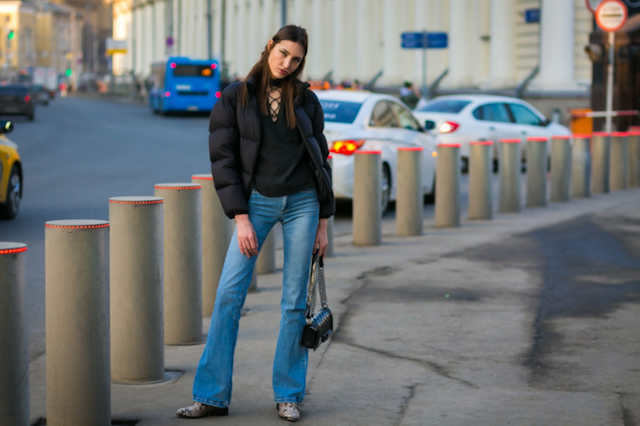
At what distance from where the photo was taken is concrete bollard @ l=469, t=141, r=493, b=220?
12.3m

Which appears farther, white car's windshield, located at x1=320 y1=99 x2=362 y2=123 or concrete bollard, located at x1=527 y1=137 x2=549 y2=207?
concrete bollard, located at x1=527 y1=137 x2=549 y2=207

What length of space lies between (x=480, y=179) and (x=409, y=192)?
177 cm

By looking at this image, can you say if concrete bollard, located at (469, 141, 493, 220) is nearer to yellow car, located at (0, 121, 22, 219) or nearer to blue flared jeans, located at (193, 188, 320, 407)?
yellow car, located at (0, 121, 22, 219)

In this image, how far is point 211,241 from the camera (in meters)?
6.95

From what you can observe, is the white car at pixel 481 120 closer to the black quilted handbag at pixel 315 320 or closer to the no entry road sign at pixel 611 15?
the no entry road sign at pixel 611 15

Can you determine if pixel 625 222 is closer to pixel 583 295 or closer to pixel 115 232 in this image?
pixel 583 295

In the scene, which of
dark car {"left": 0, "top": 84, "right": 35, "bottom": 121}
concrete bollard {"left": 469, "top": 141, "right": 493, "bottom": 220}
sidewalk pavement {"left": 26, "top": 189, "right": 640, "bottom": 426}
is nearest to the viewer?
sidewalk pavement {"left": 26, "top": 189, "right": 640, "bottom": 426}

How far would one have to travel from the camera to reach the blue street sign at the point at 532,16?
3678 centimetres

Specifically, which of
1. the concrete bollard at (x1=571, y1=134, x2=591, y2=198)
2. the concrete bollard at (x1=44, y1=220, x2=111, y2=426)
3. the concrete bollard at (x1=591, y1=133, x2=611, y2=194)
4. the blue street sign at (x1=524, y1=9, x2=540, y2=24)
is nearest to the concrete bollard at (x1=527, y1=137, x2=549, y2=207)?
the concrete bollard at (x1=571, y1=134, x2=591, y2=198)

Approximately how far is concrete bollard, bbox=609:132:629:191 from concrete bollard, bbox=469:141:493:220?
16.5ft

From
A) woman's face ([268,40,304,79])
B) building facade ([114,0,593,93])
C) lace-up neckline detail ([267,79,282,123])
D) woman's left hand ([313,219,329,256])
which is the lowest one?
woman's left hand ([313,219,329,256])

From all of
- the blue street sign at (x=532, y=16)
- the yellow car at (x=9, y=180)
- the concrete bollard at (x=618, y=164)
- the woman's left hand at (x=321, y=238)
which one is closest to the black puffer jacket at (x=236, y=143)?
the woman's left hand at (x=321, y=238)

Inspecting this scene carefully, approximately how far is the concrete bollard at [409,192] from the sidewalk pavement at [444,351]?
3.85 feet

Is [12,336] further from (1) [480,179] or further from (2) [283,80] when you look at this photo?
(1) [480,179]
